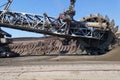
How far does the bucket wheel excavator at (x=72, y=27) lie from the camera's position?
65938 mm

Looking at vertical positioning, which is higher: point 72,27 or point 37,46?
point 72,27

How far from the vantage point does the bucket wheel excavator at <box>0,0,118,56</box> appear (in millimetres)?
65938

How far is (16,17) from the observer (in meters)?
67.1

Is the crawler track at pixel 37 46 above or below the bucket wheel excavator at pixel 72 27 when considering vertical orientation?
below

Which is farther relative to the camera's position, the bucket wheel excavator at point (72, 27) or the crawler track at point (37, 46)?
the crawler track at point (37, 46)

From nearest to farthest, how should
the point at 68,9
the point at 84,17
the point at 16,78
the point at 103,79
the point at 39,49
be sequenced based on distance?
1. the point at 103,79
2. the point at 16,78
3. the point at 68,9
4. the point at 84,17
5. the point at 39,49

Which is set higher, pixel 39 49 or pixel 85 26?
pixel 85 26

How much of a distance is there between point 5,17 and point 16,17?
2.54m

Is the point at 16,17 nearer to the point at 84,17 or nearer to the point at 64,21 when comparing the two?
the point at 64,21

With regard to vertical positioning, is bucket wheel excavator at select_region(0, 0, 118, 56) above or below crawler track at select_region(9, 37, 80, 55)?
above

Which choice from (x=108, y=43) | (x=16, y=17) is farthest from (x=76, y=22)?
(x=16, y=17)

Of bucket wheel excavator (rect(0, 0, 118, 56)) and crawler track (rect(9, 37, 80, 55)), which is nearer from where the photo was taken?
bucket wheel excavator (rect(0, 0, 118, 56))

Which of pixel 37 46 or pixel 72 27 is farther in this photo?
pixel 37 46

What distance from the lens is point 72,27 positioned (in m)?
66.8
